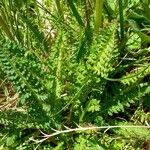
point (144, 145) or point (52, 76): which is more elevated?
point (52, 76)

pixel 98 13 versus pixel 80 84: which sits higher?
pixel 98 13

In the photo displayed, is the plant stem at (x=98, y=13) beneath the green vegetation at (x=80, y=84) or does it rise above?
above

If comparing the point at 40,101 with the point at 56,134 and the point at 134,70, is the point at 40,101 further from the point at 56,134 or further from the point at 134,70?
the point at 134,70

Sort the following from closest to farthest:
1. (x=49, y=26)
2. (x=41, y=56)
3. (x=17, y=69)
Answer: (x=17, y=69), (x=41, y=56), (x=49, y=26)

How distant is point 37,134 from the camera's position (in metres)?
1.56

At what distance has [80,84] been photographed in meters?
1.50

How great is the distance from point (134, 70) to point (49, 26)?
47 centimetres

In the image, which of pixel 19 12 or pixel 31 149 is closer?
pixel 31 149

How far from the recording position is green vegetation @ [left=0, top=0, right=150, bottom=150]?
1.45 meters

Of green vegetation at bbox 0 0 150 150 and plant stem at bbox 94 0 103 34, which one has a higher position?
plant stem at bbox 94 0 103 34

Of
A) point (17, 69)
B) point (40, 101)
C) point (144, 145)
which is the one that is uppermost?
point (17, 69)

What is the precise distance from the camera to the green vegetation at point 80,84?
57.2 inches

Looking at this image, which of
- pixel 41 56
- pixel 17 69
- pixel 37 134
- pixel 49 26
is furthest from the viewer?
pixel 49 26

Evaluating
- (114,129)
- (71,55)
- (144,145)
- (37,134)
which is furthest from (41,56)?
(144,145)
